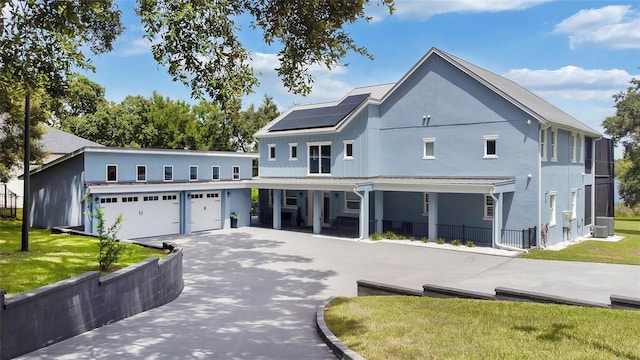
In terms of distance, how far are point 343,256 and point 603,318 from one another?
11.7m

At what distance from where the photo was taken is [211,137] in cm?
4869

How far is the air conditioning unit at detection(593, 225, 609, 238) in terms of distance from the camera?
25.2m

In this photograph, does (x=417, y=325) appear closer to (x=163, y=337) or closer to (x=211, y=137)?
(x=163, y=337)

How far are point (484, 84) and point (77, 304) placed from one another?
19262mm

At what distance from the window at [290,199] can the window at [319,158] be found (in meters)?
3.00

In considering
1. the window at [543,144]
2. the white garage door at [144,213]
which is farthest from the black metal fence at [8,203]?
the window at [543,144]

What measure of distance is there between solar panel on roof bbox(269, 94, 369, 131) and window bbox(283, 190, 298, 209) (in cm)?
423

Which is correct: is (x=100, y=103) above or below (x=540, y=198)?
above

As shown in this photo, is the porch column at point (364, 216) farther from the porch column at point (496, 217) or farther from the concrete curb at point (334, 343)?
the concrete curb at point (334, 343)

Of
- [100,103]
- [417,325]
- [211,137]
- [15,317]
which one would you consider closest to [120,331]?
[15,317]

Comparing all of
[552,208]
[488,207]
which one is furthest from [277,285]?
[552,208]

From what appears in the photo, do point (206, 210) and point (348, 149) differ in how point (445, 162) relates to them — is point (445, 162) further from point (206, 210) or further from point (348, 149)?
point (206, 210)

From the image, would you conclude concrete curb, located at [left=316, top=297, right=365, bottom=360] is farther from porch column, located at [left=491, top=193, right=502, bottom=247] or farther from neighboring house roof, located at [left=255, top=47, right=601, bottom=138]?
neighboring house roof, located at [left=255, top=47, right=601, bottom=138]

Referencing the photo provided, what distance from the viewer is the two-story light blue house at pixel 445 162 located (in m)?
20.8
